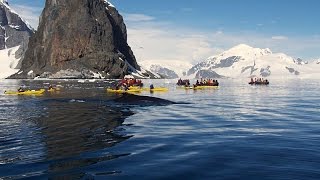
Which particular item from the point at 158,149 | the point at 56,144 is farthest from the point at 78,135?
the point at 158,149

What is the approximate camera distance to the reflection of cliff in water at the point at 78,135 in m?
18.7

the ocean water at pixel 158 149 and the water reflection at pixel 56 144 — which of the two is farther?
the water reflection at pixel 56 144

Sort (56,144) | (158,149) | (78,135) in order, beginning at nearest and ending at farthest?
(158,149), (56,144), (78,135)

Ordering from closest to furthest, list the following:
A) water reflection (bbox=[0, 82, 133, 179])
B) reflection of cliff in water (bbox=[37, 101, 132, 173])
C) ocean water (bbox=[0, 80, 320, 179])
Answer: ocean water (bbox=[0, 80, 320, 179]) < water reflection (bbox=[0, 82, 133, 179]) < reflection of cliff in water (bbox=[37, 101, 132, 173])

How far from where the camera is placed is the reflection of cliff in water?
18.7m

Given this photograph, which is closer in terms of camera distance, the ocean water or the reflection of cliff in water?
the ocean water

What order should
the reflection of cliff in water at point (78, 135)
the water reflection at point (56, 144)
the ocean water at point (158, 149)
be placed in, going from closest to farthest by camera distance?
the ocean water at point (158, 149)
the water reflection at point (56, 144)
the reflection of cliff in water at point (78, 135)

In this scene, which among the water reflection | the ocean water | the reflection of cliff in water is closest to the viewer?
the ocean water

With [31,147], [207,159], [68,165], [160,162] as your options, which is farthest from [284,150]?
[31,147]

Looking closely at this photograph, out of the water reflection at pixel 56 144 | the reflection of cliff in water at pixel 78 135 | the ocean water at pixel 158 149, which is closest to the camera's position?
the ocean water at pixel 158 149

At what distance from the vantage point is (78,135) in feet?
84.4

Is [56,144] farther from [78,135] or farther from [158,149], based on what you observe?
[158,149]

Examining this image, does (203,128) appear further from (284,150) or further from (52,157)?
(52,157)

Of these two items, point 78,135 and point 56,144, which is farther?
point 78,135
